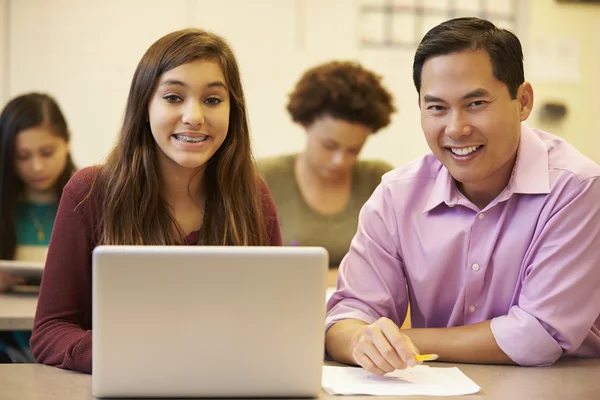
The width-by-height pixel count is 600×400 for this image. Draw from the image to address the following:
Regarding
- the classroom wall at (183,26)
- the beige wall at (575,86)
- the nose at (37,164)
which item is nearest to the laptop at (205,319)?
the nose at (37,164)

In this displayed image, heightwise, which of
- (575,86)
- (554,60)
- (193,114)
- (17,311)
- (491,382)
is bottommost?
(17,311)

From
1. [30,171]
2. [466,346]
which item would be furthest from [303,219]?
[466,346]

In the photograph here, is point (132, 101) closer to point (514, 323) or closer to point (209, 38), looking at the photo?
point (209, 38)

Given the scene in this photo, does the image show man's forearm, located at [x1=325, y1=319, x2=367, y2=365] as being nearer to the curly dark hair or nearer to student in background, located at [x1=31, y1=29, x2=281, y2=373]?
student in background, located at [x1=31, y1=29, x2=281, y2=373]

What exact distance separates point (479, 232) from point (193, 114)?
2.15 feet

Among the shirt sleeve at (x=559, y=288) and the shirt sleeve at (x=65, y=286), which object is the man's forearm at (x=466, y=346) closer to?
the shirt sleeve at (x=559, y=288)

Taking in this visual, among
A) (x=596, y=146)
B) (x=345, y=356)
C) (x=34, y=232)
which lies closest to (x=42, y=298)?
(x=345, y=356)

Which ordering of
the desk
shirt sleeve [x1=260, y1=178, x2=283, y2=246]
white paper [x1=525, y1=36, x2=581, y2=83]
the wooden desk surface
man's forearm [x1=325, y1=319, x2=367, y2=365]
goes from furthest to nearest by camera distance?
1. white paper [x1=525, y1=36, x2=581, y2=83]
2. the desk
3. shirt sleeve [x1=260, y1=178, x2=283, y2=246]
4. man's forearm [x1=325, y1=319, x2=367, y2=365]
5. the wooden desk surface

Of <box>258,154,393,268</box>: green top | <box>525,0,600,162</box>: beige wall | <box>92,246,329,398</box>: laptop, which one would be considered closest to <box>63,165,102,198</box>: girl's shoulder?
<box>92,246,329,398</box>: laptop

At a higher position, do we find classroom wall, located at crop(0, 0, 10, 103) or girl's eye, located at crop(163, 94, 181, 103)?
classroom wall, located at crop(0, 0, 10, 103)

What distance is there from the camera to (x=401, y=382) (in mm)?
1420

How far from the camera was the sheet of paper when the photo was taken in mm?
1356

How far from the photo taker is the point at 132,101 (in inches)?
70.1

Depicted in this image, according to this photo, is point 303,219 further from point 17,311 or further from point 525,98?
point 525,98
